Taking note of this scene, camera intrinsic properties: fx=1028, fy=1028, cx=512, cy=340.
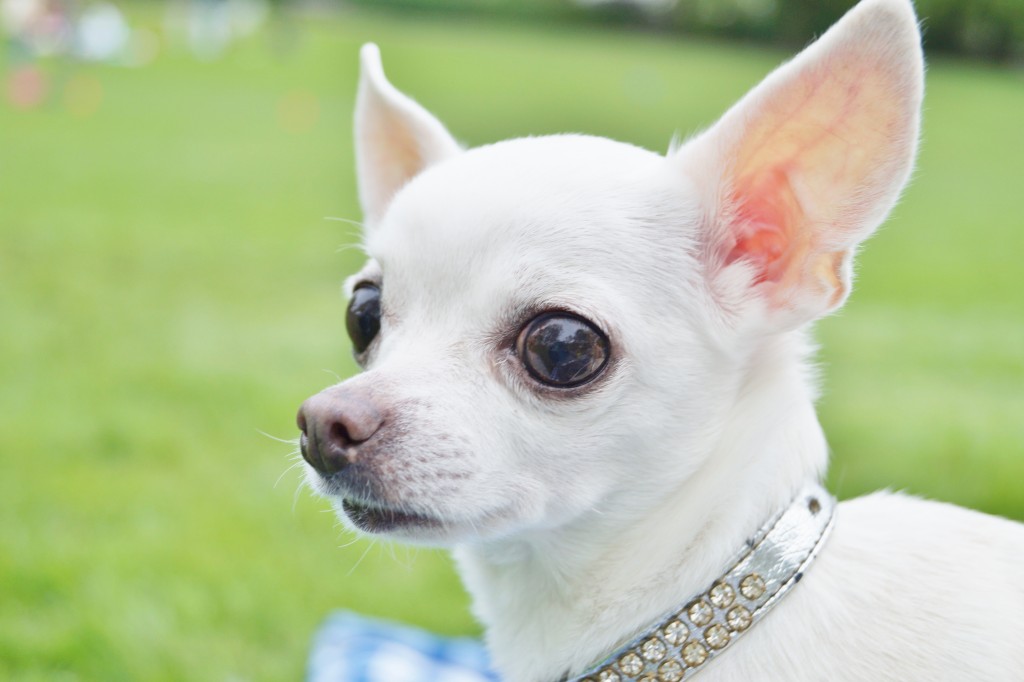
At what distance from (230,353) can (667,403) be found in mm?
4353

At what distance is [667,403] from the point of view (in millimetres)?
1886

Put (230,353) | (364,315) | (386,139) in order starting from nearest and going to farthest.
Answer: (364,315) → (386,139) → (230,353)

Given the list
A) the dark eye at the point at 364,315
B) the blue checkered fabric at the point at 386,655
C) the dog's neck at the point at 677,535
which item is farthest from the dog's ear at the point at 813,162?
the blue checkered fabric at the point at 386,655

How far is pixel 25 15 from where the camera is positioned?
1731 centimetres

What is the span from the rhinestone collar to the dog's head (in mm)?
198

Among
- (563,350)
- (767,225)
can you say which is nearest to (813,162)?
(767,225)

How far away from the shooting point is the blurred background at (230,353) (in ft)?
11.3

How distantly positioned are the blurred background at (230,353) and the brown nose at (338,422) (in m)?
0.36

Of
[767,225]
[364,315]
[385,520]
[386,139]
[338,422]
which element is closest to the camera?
[338,422]

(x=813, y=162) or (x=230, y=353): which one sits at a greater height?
(x=813, y=162)

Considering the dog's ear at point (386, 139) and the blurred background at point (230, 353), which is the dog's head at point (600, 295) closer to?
the blurred background at point (230, 353)

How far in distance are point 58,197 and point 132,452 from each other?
214 inches

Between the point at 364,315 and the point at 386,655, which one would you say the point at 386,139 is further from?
the point at 386,655

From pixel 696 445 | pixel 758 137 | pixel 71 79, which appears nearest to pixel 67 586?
pixel 696 445
